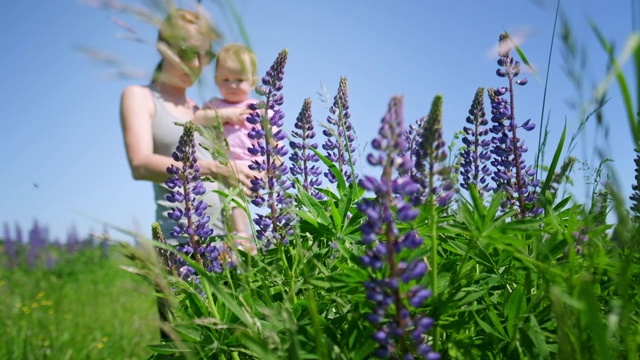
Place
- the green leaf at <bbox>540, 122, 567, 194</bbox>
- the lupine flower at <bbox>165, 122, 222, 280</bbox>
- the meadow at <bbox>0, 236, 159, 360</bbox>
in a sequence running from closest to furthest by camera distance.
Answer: the green leaf at <bbox>540, 122, 567, 194</bbox> < the lupine flower at <bbox>165, 122, 222, 280</bbox> < the meadow at <bbox>0, 236, 159, 360</bbox>

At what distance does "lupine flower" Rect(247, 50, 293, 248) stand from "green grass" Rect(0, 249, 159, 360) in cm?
49

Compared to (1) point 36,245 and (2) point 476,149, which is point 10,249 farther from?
(2) point 476,149

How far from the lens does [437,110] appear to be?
3.75 feet

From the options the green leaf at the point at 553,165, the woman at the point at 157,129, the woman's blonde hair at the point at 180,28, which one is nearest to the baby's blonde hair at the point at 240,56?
the woman's blonde hair at the point at 180,28

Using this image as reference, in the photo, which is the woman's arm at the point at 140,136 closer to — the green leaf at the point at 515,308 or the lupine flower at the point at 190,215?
the lupine flower at the point at 190,215

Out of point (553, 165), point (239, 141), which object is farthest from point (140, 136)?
point (553, 165)

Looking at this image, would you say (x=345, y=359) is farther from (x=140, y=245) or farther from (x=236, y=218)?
(x=236, y=218)

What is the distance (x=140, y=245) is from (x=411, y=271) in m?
0.62

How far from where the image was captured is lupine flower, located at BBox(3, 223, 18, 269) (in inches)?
499

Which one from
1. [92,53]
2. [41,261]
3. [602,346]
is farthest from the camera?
[41,261]

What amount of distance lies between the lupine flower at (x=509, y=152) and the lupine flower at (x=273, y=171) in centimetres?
76

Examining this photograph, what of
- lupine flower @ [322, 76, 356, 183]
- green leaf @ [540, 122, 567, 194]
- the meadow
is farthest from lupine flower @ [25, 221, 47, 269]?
green leaf @ [540, 122, 567, 194]

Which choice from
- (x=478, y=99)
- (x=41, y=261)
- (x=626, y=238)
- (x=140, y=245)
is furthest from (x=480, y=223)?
(x=41, y=261)

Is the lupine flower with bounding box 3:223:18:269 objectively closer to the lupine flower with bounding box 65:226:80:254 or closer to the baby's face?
the lupine flower with bounding box 65:226:80:254
